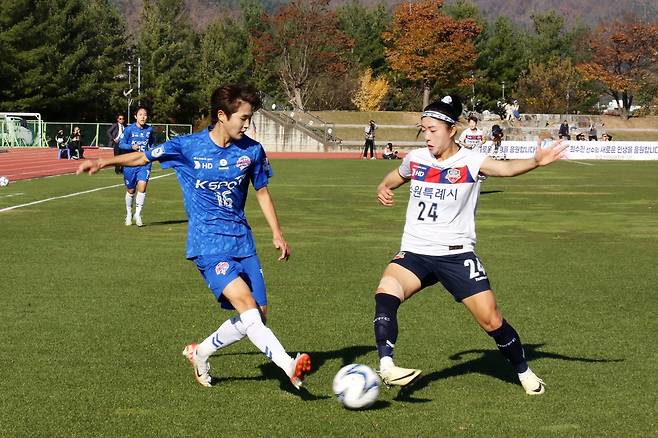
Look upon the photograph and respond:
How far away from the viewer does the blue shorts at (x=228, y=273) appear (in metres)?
7.07

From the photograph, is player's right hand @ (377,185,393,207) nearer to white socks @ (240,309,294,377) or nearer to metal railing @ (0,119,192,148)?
white socks @ (240,309,294,377)

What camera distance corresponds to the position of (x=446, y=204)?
725cm

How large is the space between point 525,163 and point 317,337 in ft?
9.84

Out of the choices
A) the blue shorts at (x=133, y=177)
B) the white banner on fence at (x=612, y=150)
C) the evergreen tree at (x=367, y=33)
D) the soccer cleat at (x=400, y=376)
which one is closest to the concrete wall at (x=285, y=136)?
the white banner on fence at (x=612, y=150)

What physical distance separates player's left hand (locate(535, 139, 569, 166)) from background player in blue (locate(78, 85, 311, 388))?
1904 millimetres

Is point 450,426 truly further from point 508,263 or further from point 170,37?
point 170,37

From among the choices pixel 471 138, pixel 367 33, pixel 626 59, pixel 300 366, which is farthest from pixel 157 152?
pixel 367 33

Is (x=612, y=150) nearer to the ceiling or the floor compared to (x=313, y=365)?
nearer to the floor

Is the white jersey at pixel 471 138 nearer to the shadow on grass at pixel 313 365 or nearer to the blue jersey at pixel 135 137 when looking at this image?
the blue jersey at pixel 135 137

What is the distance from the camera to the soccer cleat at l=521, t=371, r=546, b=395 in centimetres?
721

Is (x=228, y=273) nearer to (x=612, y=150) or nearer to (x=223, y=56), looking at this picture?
(x=612, y=150)

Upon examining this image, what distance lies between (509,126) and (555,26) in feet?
151

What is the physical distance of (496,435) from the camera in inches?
Result: 247

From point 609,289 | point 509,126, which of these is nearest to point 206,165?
point 609,289
